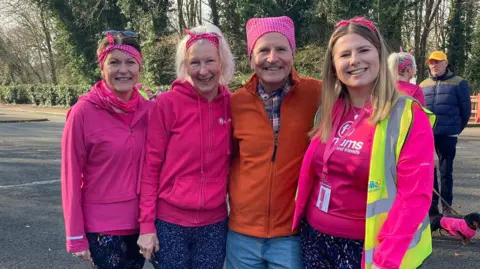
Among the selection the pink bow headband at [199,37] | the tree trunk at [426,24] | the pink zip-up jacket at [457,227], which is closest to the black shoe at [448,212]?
the pink zip-up jacket at [457,227]

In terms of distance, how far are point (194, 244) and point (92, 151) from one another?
77 centimetres

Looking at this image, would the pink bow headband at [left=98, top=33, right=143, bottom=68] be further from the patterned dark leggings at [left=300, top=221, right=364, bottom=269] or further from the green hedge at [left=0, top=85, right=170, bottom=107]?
the green hedge at [left=0, top=85, right=170, bottom=107]

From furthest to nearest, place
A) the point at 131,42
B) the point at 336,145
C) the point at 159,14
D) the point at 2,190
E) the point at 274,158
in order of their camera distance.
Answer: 1. the point at 159,14
2. the point at 2,190
3. the point at 131,42
4. the point at 274,158
5. the point at 336,145

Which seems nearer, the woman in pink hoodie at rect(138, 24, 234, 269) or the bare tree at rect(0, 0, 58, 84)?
the woman in pink hoodie at rect(138, 24, 234, 269)

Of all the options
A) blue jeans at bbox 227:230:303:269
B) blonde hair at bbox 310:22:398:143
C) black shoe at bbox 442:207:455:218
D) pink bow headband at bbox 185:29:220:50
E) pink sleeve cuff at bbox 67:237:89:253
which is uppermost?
pink bow headband at bbox 185:29:220:50

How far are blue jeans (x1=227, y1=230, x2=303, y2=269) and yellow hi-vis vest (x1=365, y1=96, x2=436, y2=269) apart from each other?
20.8 inches

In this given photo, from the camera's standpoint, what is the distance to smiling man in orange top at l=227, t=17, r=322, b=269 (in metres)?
2.46

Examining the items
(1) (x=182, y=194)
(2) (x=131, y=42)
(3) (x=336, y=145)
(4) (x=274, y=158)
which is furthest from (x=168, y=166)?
(3) (x=336, y=145)

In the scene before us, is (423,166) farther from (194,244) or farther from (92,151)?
(92,151)

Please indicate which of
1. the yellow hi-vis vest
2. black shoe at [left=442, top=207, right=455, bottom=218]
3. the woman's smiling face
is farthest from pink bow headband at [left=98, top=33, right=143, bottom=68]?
black shoe at [left=442, top=207, right=455, bottom=218]

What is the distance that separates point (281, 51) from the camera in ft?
8.10

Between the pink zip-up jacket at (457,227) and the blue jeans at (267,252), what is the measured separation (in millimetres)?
2909

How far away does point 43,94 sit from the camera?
1334 inches

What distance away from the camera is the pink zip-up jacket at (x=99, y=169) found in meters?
2.50
